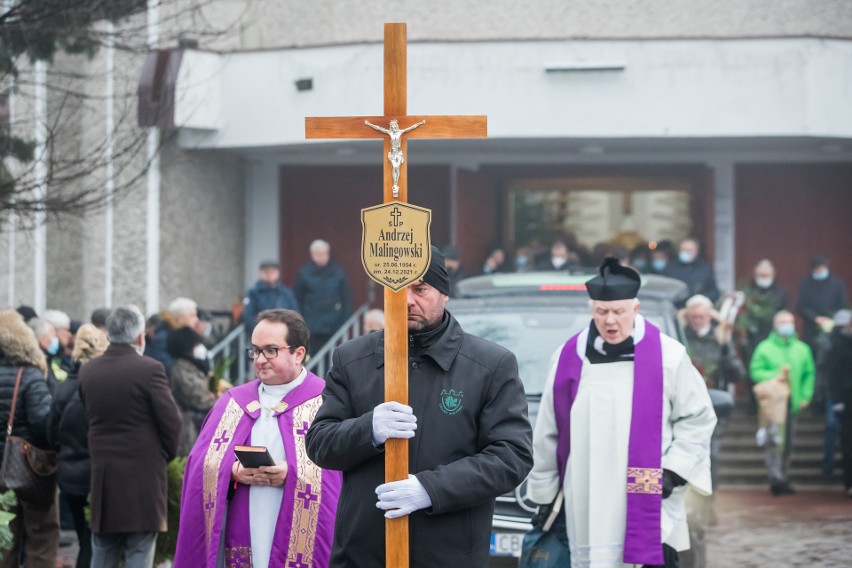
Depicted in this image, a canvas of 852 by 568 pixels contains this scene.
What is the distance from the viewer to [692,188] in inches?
704

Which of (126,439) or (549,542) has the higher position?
(126,439)

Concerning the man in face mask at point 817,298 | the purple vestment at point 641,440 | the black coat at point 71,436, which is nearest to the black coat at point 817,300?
the man in face mask at point 817,298

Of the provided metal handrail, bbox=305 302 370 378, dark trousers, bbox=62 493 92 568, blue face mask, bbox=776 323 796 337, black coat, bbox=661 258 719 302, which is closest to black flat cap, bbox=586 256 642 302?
dark trousers, bbox=62 493 92 568

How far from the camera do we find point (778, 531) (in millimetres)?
11109

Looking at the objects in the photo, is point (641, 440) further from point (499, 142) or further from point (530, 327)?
point (499, 142)

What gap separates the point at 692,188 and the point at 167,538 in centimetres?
1146

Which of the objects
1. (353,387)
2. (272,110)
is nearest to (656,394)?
(353,387)

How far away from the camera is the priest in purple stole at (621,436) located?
18.9 feet

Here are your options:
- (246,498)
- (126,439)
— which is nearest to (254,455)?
(246,498)

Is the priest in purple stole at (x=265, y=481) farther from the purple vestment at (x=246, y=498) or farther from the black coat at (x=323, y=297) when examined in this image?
the black coat at (x=323, y=297)

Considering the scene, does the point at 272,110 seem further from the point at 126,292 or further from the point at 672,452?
the point at 672,452

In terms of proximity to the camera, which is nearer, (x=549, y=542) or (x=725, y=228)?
(x=549, y=542)

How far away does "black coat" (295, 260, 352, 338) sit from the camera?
1473 centimetres

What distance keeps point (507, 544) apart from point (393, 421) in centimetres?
284
